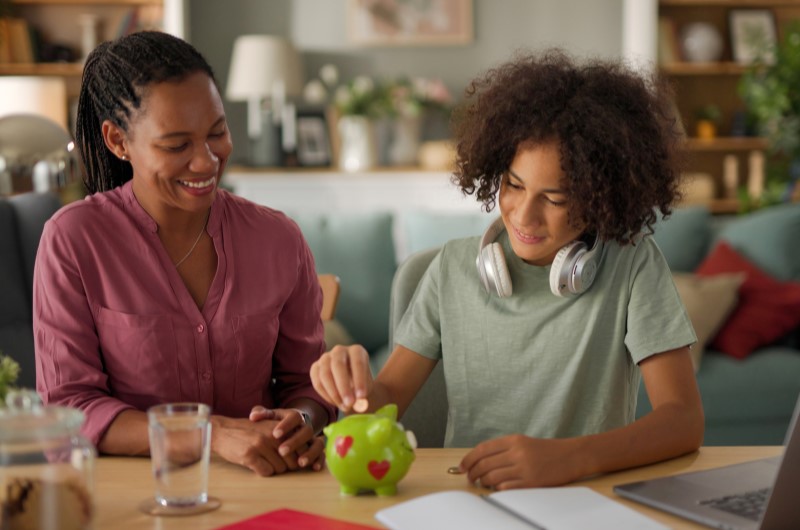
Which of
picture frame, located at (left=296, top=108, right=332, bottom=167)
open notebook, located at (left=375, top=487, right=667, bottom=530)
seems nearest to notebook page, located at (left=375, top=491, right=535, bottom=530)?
open notebook, located at (left=375, top=487, right=667, bottom=530)

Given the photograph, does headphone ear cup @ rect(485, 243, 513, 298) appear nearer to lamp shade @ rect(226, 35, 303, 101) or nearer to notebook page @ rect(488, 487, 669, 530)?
notebook page @ rect(488, 487, 669, 530)

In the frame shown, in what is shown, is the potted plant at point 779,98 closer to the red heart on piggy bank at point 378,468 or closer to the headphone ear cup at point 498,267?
the headphone ear cup at point 498,267

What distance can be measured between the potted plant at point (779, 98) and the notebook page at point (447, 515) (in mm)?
4270

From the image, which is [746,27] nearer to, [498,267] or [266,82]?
[266,82]

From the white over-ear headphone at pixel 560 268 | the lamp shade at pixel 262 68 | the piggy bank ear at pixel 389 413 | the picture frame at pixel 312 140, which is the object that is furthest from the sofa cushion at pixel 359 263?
the piggy bank ear at pixel 389 413

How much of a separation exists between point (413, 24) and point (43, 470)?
17.1ft

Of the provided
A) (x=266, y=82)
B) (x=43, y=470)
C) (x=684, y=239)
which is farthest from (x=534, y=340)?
(x=266, y=82)

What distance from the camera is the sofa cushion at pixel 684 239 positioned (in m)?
3.98

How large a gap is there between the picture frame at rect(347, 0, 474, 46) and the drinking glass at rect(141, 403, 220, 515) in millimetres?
Result: 4983

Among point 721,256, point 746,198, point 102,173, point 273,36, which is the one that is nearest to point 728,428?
point 721,256

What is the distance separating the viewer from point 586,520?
102cm

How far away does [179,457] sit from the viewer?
3.44 ft

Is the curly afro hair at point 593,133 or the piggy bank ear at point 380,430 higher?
the curly afro hair at point 593,133

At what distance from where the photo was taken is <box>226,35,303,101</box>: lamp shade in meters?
5.35
